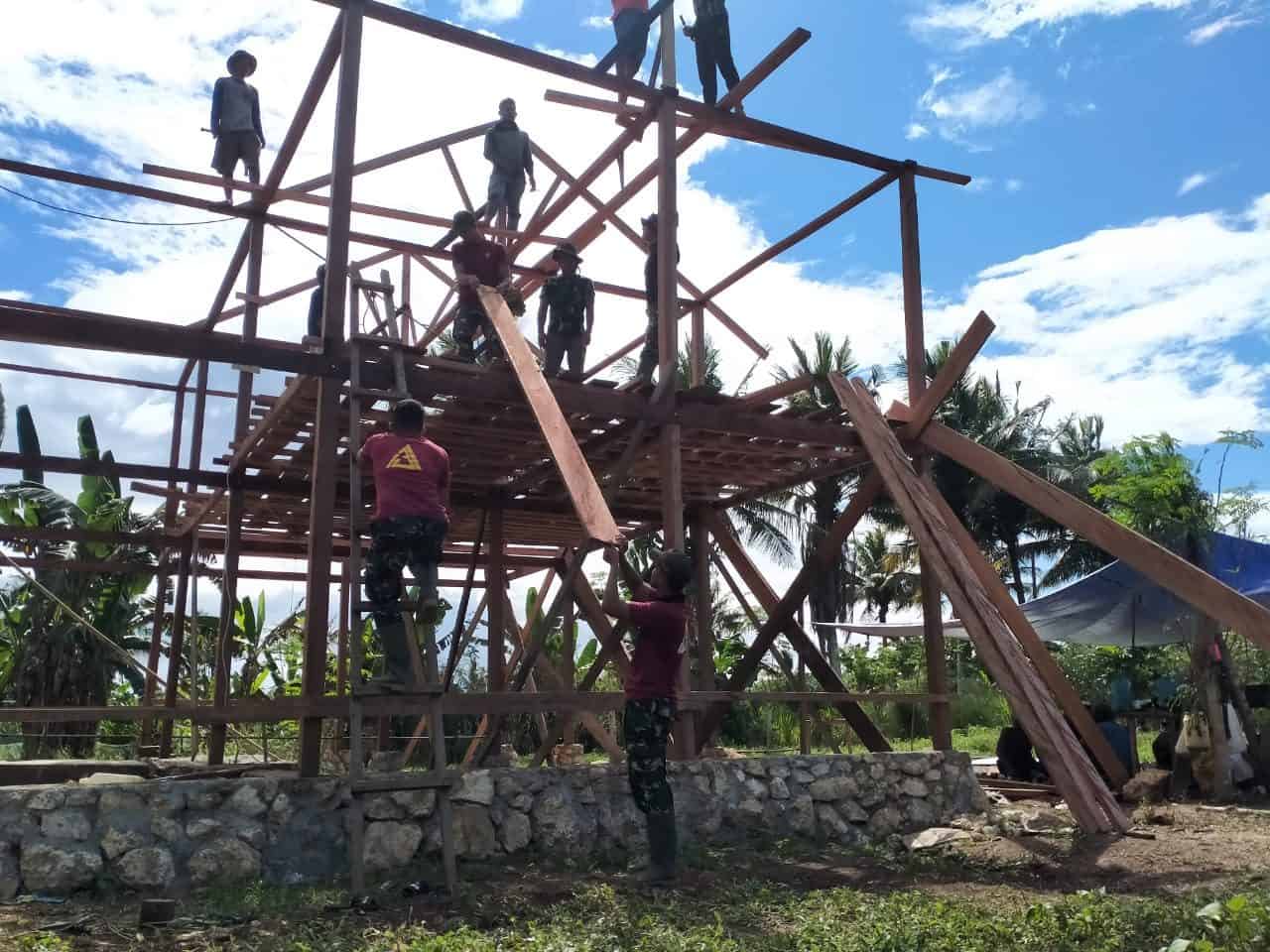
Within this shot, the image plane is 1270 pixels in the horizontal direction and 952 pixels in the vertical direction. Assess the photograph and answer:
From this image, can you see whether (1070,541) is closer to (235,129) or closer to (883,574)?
(883,574)

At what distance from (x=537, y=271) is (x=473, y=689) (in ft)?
29.6

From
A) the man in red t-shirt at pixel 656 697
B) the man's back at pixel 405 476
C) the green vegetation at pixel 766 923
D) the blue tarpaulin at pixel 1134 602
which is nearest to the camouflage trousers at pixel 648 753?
the man in red t-shirt at pixel 656 697

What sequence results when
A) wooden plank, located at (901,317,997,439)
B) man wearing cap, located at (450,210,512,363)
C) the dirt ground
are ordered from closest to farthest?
the dirt ground
man wearing cap, located at (450,210,512,363)
wooden plank, located at (901,317,997,439)

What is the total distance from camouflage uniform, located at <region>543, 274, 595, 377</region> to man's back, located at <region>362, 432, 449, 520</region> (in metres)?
2.86

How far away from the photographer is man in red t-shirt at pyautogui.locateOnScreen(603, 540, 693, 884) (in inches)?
249

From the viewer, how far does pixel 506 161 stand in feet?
35.2

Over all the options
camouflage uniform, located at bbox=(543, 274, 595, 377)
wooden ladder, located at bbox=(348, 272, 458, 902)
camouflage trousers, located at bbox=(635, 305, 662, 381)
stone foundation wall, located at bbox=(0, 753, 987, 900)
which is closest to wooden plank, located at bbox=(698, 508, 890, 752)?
stone foundation wall, located at bbox=(0, 753, 987, 900)

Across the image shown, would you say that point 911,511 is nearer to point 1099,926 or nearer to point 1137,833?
point 1137,833

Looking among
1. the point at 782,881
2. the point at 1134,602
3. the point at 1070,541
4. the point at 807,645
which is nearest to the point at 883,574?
the point at 1070,541

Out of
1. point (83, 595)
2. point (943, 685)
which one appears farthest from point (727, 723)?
point (943, 685)

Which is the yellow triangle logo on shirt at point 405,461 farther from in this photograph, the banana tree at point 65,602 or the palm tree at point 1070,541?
the palm tree at point 1070,541

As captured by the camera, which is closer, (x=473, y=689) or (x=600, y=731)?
(x=600, y=731)

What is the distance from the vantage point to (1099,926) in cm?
473

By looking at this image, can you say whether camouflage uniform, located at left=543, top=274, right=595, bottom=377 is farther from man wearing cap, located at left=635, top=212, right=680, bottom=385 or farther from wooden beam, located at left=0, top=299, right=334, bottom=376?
wooden beam, located at left=0, top=299, right=334, bottom=376
